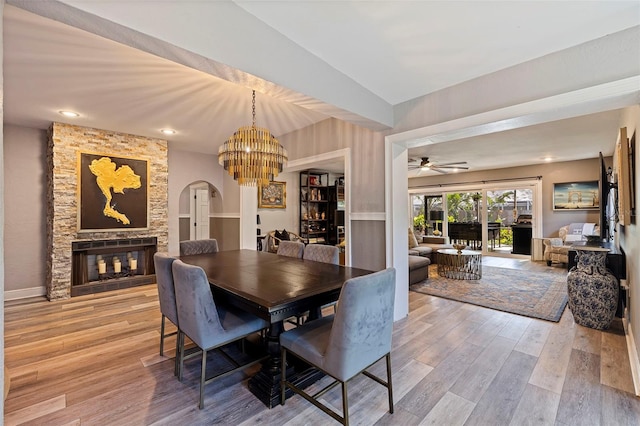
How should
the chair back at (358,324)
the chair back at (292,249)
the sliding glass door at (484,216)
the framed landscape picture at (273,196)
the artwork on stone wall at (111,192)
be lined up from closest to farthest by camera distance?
the chair back at (358,324), the chair back at (292,249), the artwork on stone wall at (111,192), the framed landscape picture at (273,196), the sliding glass door at (484,216)

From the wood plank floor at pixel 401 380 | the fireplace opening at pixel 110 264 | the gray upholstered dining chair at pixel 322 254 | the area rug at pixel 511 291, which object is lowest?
the wood plank floor at pixel 401 380

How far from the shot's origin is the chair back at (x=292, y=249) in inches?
139

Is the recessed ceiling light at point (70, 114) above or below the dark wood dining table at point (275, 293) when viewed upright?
above

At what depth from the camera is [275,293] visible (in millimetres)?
1884

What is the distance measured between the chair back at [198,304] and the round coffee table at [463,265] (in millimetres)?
4652

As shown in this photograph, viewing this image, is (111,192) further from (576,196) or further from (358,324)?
(576,196)

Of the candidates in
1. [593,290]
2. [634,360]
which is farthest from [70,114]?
[593,290]

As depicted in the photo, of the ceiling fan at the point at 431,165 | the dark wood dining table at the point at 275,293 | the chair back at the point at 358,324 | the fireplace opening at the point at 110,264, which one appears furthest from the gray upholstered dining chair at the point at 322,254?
the ceiling fan at the point at 431,165

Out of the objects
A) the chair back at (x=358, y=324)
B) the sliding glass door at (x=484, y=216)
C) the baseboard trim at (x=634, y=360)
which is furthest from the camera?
the sliding glass door at (x=484, y=216)

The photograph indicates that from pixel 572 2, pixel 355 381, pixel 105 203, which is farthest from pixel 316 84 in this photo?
pixel 105 203

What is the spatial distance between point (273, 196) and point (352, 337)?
5.94 meters

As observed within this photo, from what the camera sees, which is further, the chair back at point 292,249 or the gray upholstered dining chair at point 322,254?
the chair back at point 292,249

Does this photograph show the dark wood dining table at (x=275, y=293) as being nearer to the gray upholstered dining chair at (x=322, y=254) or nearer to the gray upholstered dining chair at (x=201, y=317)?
the gray upholstered dining chair at (x=201, y=317)

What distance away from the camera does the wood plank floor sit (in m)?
1.84
